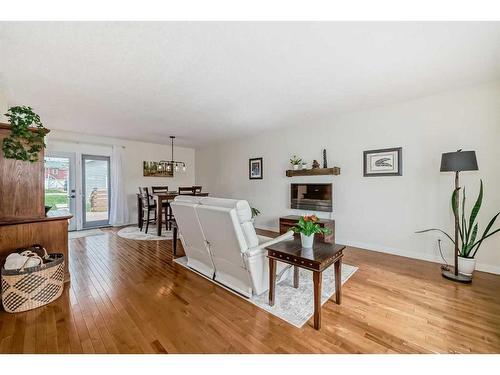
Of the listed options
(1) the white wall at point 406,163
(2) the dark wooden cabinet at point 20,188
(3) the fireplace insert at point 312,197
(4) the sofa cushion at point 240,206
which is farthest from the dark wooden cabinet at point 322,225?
(2) the dark wooden cabinet at point 20,188

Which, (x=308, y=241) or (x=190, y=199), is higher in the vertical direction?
(x=190, y=199)

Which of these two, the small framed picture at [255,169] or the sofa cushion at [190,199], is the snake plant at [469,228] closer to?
the sofa cushion at [190,199]

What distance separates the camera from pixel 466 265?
272cm

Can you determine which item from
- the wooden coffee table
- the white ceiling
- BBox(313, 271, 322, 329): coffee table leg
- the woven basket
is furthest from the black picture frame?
the woven basket

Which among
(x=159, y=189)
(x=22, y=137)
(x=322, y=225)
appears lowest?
(x=322, y=225)

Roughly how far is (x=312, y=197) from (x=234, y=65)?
10.2 ft

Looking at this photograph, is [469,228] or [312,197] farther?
[312,197]

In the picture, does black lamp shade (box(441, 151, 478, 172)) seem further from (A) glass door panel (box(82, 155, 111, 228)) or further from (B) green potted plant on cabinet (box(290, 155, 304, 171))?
(A) glass door panel (box(82, 155, 111, 228))

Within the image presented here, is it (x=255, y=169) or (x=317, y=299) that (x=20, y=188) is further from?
(x=255, y=169)

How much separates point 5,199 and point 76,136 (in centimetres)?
380

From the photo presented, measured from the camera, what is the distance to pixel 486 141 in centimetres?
289

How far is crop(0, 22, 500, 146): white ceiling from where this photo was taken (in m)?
1.83

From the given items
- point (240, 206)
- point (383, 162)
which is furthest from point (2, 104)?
point (383, 162)
